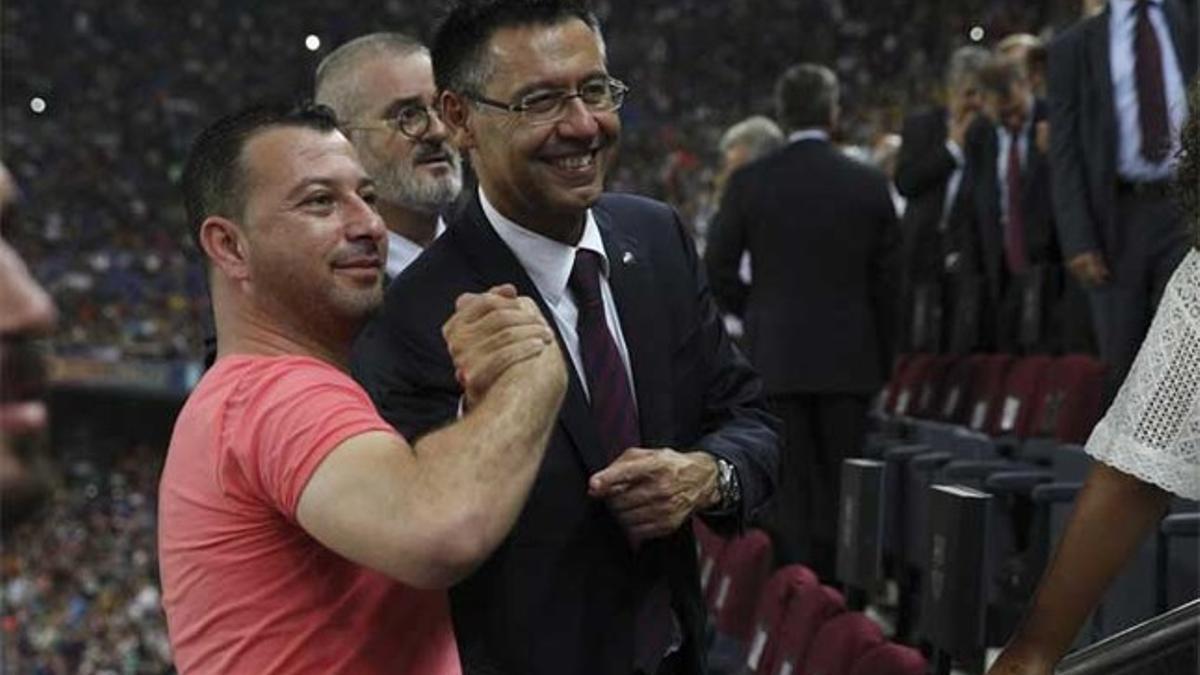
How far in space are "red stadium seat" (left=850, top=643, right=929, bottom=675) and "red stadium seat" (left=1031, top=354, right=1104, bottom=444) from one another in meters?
1.89

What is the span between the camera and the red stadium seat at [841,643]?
Answer: 288 centimetres

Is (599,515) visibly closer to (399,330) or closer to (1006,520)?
(399,330)

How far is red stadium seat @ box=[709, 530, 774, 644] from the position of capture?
4.05m

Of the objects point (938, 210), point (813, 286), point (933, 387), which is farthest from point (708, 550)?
point (938, 210)

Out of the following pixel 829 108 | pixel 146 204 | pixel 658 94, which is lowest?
pixel 146 204

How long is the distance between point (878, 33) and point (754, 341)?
33.1 ft

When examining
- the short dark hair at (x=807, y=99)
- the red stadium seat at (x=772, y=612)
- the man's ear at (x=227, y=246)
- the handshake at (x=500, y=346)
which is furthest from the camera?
the short dark hair at (x=807, y=99)

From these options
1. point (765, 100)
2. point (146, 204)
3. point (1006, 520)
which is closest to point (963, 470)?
point (1006, 520)

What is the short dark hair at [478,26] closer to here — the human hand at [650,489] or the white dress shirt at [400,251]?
the human hand at [650,489]

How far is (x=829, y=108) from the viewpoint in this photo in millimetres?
5500

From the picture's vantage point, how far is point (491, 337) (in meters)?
1.79

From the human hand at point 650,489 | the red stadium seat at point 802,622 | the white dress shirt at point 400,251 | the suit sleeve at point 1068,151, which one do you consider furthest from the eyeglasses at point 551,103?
the suit sleeve at point 1068,151

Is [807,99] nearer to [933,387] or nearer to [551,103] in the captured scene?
[933,387]

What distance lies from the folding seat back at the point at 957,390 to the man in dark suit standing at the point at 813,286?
61cm
